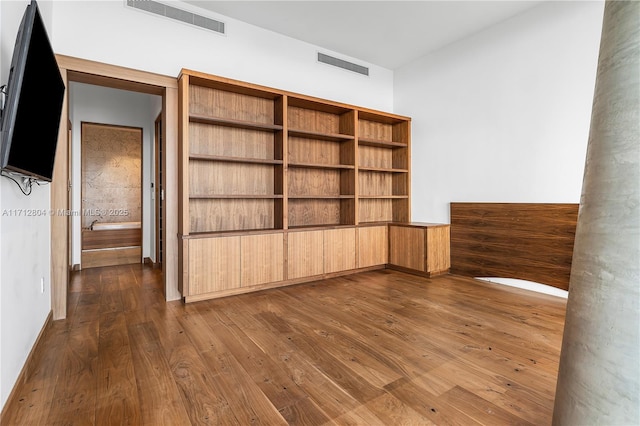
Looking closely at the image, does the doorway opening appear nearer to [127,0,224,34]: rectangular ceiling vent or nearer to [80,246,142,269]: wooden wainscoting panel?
[80,246,142,269]: wooden wainscoting panel

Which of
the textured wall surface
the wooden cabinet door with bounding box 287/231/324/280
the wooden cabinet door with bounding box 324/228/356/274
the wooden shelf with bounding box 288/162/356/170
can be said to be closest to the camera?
the wooden cabinet door with bounding box 287/231/324/280

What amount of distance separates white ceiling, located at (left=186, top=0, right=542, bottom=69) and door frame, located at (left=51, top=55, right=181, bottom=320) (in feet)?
3.29

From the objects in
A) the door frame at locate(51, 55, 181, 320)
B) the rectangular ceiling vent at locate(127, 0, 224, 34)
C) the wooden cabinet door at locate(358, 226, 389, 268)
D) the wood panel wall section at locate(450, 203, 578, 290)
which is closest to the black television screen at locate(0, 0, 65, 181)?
the door frame at locate(51, 55, 181, 320)

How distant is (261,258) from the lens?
3447 millimetres

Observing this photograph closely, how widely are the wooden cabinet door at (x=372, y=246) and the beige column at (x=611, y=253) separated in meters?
3.28

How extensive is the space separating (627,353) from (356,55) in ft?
15.1

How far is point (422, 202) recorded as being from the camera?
470 centimetres

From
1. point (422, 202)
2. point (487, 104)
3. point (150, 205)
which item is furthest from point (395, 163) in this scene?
point (150, 205)

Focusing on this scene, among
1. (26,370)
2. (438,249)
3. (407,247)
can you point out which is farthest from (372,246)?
(26,370)

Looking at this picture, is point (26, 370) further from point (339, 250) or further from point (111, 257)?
point (111, 257)

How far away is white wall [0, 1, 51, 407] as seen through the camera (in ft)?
4.91

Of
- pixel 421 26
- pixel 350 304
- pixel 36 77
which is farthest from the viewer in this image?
pixel 421 26

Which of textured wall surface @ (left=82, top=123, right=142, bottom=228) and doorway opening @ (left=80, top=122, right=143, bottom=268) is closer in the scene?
doorway opening @ (left=80, top=122, right=143, bottom=268)

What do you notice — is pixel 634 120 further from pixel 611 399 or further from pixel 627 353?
pixel 611 399
